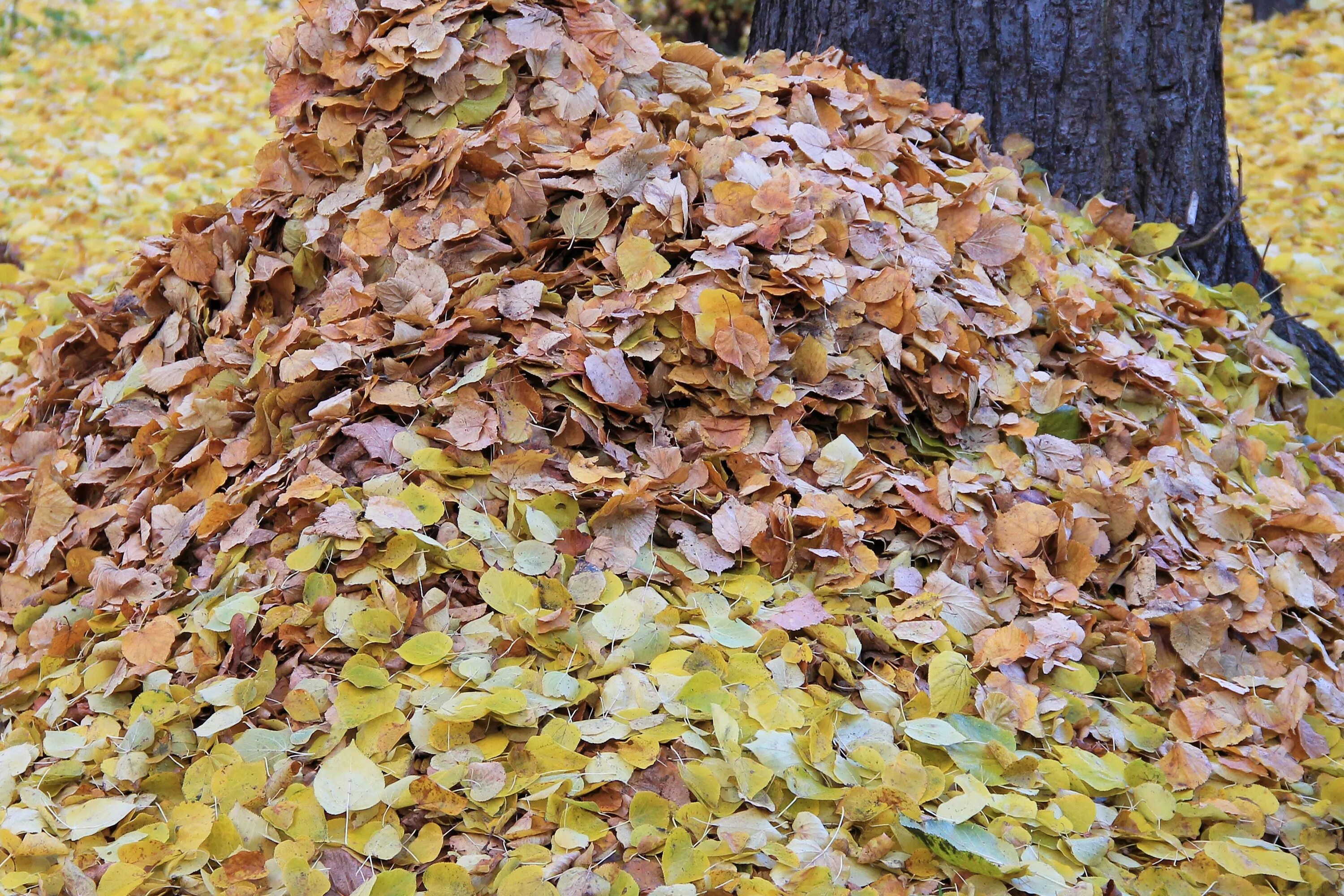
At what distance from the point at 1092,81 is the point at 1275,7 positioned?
3807 millimetres

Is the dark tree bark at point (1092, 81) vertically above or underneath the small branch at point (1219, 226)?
above

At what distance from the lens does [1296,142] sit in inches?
165

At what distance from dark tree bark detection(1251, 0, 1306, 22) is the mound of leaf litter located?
4.11 meters

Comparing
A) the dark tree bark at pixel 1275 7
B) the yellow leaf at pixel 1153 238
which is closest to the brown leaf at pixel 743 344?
the yellow leaf at pixel 1153 238

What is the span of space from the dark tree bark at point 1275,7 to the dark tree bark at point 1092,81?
3.46 meters

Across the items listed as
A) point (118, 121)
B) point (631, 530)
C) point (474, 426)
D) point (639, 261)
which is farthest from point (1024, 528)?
point (118, 121)

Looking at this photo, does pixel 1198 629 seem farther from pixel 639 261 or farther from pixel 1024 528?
pixel 639 261

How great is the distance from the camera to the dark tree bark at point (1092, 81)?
2.54 metres

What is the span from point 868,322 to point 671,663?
733 millimetres

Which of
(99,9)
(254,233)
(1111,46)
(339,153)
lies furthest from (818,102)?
(99,9)

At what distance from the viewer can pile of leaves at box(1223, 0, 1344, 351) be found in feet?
10.1

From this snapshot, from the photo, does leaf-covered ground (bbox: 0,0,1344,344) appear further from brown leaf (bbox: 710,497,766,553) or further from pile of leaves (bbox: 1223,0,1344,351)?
brown leaf (bbox: 710,497,766,553)

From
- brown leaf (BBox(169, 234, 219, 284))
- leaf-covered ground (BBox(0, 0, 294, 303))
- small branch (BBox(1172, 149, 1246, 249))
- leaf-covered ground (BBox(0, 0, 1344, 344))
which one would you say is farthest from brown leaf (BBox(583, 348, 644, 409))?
leaf-covered ground (BBox(0, 0, 1344, 344))

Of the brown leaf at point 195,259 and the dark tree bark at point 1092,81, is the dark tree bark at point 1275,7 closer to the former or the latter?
the dark tree bark at point 1092,81
